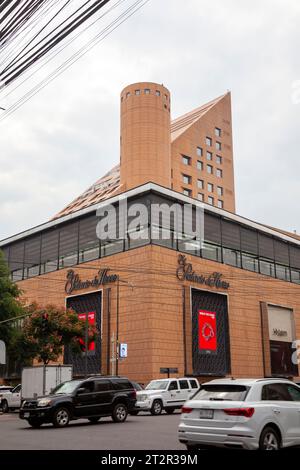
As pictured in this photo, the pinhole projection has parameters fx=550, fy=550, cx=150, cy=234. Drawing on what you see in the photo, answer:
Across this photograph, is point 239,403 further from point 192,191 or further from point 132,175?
point 192,191

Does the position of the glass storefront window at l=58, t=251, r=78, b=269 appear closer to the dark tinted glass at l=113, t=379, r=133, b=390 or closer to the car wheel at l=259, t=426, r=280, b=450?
the dark tinted glass at l=113, t=379, r=133, b=390

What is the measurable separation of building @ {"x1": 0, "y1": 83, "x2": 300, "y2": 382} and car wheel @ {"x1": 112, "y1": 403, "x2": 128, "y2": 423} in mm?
17500

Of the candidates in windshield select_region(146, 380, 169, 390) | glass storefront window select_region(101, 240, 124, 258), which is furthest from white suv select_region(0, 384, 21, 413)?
glass storefront window select_region(101, 240, 124, 258)

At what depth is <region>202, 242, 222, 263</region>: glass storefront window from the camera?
154ft

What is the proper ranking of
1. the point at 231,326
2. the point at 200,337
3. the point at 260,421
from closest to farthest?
1. the point at 260,421
2. the point at 200,337
3. the point at 231,326

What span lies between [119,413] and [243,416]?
1123 centimetres

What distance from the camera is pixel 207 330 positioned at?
44.9m

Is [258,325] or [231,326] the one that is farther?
[258,325]

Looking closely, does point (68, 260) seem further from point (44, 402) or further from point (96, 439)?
point (96, 439)

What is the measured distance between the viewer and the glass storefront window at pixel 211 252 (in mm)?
46969

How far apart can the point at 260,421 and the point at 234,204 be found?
261 feet

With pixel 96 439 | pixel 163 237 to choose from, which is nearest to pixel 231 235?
pixel 163 237
